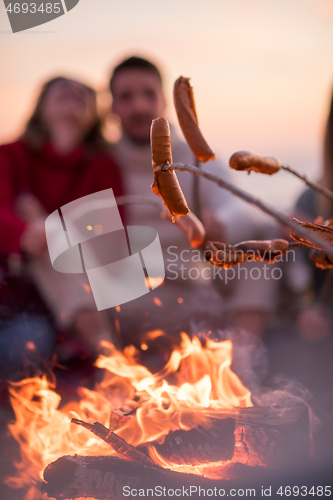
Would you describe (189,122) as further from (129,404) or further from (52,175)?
(52,175)

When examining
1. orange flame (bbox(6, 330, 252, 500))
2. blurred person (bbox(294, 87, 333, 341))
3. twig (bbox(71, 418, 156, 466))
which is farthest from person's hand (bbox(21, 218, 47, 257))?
blurred person (bbox(294, 87, 333, 341))

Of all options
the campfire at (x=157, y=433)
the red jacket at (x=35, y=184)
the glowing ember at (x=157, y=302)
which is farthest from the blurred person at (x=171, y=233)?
the campfire at (x=157, y=433)

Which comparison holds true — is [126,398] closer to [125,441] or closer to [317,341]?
[125,441]

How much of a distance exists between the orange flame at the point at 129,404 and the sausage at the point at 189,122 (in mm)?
501

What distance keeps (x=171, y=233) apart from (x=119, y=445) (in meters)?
0.66

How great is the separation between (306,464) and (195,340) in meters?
0.33

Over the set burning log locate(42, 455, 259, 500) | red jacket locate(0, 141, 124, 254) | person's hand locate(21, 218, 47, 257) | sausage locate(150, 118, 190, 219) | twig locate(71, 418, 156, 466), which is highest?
sausage locate(150, 118, 190, 219)

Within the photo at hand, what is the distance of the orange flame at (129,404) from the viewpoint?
66 cm

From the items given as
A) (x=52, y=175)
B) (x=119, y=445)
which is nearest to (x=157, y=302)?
(x=119, y=445)

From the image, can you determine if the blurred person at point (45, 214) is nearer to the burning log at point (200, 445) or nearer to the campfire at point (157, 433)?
the campfire at point (157, 433)

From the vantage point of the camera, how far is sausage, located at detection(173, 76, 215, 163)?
402mm

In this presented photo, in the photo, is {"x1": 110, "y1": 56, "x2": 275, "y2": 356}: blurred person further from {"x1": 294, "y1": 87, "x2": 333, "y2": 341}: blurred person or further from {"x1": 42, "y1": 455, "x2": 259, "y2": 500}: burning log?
{"x1": 42, "y1": 455, "x2": 259, "y2": 500}: burning log

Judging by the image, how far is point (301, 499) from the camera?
1.95 ft

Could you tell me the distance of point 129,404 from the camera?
724mm
